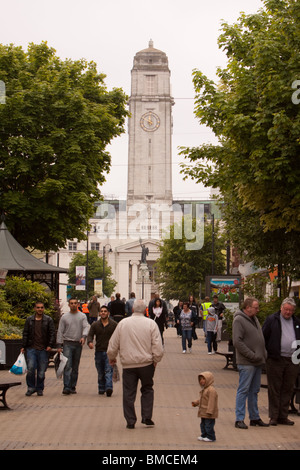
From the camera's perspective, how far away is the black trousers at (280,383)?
12.3m

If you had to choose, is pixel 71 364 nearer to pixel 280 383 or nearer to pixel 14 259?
pixel 280 383

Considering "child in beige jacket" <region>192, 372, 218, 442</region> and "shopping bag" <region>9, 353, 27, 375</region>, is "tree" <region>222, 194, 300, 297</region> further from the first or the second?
"child in beige jacket" <region>192, 372, 218, 442</region>

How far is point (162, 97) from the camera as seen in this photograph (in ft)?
476

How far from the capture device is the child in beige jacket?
1036 centimetres

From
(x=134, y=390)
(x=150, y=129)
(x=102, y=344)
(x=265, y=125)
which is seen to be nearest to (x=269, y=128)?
(x=265, y=125)

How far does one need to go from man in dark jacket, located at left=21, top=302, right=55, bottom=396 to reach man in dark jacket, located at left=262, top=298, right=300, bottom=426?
190 inches

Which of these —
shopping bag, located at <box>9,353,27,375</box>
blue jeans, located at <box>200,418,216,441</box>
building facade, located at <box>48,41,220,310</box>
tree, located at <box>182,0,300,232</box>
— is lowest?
blue jeans, located at <box>200,418,216,441</box>

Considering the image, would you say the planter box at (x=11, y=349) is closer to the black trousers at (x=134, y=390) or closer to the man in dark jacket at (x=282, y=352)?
the black trousers at (x=134, y=390)

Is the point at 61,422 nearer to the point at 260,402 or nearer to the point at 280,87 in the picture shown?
the point at 260,402

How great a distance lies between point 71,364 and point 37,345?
850 millimetres

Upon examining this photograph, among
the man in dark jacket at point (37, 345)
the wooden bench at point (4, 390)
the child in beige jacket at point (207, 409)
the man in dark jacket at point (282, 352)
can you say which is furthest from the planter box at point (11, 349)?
the child in beige jacket at point (207, 409)

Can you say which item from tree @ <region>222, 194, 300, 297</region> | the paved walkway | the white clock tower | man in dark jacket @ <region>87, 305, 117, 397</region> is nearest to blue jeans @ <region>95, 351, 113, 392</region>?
man in dark jacket @ <region>87, 305, 117, 397</region>

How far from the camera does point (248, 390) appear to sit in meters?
12.1
